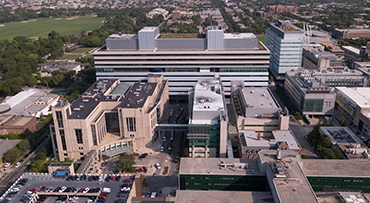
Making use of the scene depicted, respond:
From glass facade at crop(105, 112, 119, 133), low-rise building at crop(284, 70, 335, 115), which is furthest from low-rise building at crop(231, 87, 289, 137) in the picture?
glass facade at crop(105, 112, 119, 133)

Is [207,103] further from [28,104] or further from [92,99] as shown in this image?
[28,104]

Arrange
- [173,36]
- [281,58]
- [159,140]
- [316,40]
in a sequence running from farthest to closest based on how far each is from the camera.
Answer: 1. [316,40]
2. [281,58]
3. [173,36]
4. [159,140]

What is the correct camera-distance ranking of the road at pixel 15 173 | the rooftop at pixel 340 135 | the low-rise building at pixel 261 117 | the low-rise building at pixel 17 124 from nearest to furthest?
the road at pixel 15 173 → the rooftop at pixel 340 135 → the low-rise building at pixel 261 117 → the low-rise building at pixel 17 124

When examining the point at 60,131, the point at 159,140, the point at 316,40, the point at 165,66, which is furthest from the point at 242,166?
the point at 316,40

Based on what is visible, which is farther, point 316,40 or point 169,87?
point 316,40

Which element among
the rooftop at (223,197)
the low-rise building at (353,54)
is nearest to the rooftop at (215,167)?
the rooftop at (223,197)

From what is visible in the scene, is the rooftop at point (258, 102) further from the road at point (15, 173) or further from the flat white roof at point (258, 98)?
the road at point (15, 173)

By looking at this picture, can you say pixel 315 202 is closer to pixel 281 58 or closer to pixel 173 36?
pixel 173 36

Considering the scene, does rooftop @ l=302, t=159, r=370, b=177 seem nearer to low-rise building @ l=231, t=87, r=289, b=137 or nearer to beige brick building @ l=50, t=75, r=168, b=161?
low-rise building @ l=231, t=87, r=289, b=137
